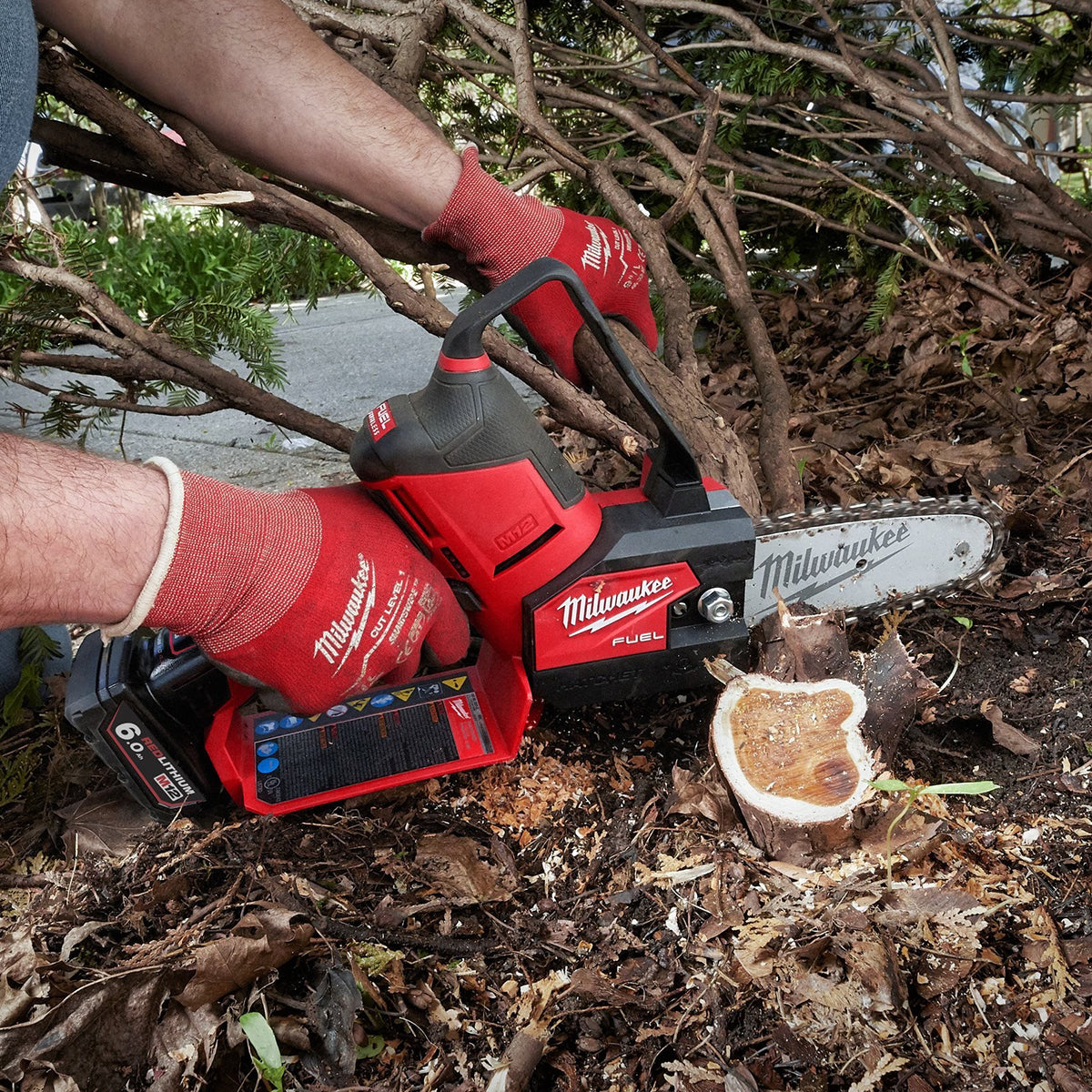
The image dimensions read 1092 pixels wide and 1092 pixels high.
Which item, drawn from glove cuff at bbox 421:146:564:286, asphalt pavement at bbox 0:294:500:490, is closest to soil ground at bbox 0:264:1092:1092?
glove cuff at bbox 421:146:564:286

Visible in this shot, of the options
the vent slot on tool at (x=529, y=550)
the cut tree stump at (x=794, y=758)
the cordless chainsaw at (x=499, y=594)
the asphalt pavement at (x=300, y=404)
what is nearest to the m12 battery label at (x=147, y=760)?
the cordless chainsaw at (x=499, y=594)

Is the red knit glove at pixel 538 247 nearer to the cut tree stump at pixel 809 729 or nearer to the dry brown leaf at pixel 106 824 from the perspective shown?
the cut tree stump at pixel 809 729

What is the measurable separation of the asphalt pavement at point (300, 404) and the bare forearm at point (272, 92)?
3.65ft

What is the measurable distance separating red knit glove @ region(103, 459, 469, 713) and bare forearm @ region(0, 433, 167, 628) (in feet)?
0.11

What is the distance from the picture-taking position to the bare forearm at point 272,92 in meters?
1.89

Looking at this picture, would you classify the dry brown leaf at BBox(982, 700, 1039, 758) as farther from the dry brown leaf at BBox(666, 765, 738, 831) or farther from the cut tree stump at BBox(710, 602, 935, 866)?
the dry brown leaf at BBox(666, 765, 738, 831)

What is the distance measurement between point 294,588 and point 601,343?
68cm

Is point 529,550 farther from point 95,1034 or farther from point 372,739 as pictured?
point 95,1034

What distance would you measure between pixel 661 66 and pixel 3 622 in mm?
3165

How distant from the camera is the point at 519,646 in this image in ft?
5.52

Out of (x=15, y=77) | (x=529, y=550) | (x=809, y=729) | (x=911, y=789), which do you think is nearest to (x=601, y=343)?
(x=529, y=550)

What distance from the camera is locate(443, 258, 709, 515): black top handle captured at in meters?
1.45

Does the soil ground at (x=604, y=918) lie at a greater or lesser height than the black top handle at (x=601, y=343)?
lesser

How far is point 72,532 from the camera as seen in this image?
4.46 ft
